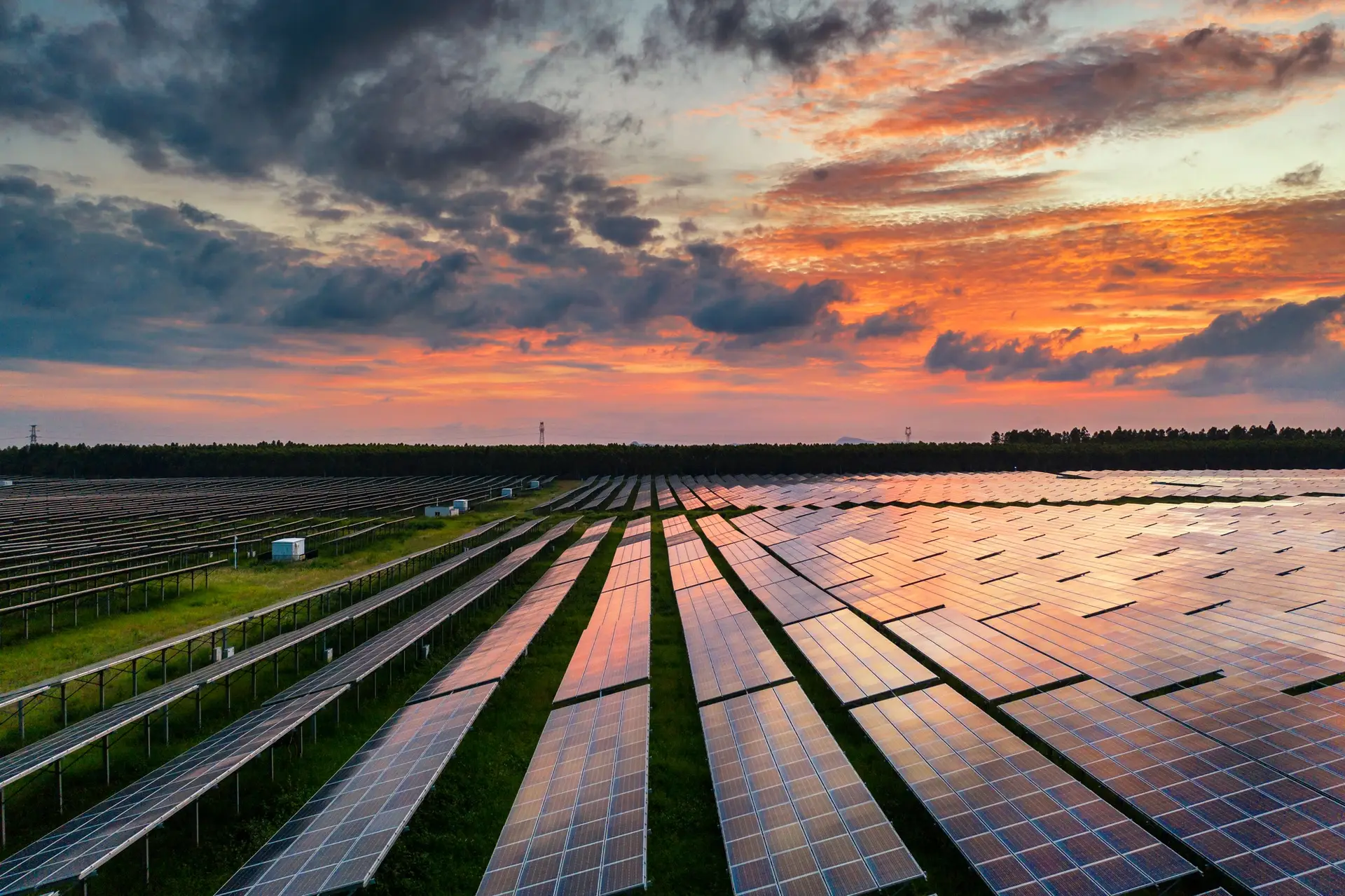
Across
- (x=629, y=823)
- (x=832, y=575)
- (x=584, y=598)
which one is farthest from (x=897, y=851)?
(x=584, y=598)

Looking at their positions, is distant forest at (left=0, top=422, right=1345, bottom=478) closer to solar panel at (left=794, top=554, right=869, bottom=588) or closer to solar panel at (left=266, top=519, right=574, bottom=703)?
solar panel at (left=794, top=554, right=869, bottom=588)

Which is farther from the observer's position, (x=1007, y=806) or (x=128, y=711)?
(x=128, y=711)

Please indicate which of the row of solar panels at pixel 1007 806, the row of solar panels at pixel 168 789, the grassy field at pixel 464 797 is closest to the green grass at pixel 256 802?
the grassy field at pixel 464 797

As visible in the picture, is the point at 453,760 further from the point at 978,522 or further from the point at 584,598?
the point at 978,522

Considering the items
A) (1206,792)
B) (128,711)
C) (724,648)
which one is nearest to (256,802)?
(128,711)

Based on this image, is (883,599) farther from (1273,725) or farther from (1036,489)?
(1036,489)

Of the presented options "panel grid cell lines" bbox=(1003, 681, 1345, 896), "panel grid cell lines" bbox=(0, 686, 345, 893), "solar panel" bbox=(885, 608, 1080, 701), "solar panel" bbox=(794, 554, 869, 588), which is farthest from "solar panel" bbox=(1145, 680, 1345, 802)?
"panel grid cell lines" bbox=(0, 686, 345, 893)
